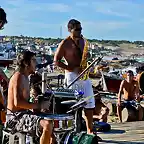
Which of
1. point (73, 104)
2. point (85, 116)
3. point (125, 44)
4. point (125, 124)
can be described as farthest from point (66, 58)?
point (125, 44)

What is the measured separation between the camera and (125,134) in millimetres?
7555

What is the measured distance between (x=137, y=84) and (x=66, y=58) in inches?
173

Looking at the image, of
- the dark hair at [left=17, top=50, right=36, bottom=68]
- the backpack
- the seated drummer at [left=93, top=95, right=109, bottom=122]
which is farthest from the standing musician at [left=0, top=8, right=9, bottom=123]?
the seated drummer at [left=93, top=95, right=109, bottom=122]

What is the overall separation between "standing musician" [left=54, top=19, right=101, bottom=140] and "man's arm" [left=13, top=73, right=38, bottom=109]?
1.28 meters

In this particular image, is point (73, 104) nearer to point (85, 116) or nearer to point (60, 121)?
point (60, 121)

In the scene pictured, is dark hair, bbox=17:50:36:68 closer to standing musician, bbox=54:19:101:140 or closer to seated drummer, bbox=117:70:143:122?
standing musician, bbox=54:19:101:140

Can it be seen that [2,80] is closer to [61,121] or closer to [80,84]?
[61,121]

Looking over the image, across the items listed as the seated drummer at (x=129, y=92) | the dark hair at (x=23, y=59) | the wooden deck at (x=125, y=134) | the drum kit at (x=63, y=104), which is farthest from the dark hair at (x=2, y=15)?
the seated drummer at (x=129, y=92)

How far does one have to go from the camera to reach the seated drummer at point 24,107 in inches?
187

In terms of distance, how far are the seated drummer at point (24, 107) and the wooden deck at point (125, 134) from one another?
2077 millimetres

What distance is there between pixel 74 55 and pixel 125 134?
2.00 m

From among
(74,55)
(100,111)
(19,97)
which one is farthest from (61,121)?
(100,111)

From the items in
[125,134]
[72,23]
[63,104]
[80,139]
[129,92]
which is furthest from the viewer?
[129,92]

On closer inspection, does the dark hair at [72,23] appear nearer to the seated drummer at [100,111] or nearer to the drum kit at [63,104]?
the drum kit at [63,104]
